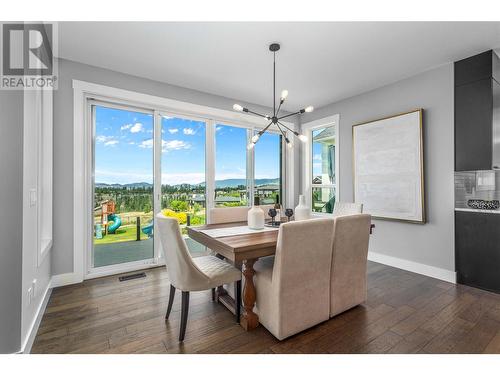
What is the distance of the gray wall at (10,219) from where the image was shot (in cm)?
143

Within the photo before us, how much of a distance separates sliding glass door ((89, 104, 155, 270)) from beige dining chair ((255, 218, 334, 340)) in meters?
2.24

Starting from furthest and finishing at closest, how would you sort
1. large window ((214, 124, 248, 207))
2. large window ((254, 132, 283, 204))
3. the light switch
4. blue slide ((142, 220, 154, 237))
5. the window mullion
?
large window ((254, 132, 283, 204)), large window ((214, 124, 248, 207)), the window mullion, blue slide ((142, 220, 154, 237)), the light switch

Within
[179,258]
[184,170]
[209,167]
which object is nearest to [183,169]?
[184,170]

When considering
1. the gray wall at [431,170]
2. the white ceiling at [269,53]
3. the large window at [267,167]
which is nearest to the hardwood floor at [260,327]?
the gray wall at [431,170]

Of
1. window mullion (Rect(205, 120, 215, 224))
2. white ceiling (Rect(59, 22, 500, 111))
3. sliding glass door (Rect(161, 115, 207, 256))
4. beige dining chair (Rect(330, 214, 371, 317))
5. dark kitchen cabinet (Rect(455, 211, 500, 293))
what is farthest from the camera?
window mullion (Rect(205, 120, 215, 224))

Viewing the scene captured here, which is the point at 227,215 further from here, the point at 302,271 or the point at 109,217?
the point at 109,217

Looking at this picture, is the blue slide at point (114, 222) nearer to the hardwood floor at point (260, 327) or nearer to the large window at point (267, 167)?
the hardwood floor at point (260, 327)

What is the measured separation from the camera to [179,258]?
171cm

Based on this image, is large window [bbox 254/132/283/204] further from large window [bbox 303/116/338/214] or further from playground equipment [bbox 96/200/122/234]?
playground equipment [bbox 96/200/122/234]

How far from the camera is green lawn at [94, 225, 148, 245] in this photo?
10.3ft

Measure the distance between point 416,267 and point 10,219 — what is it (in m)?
4.17

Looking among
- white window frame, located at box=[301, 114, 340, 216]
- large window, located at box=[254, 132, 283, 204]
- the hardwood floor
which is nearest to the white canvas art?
white window frame, located at box=[301, 114, 340, 216]
